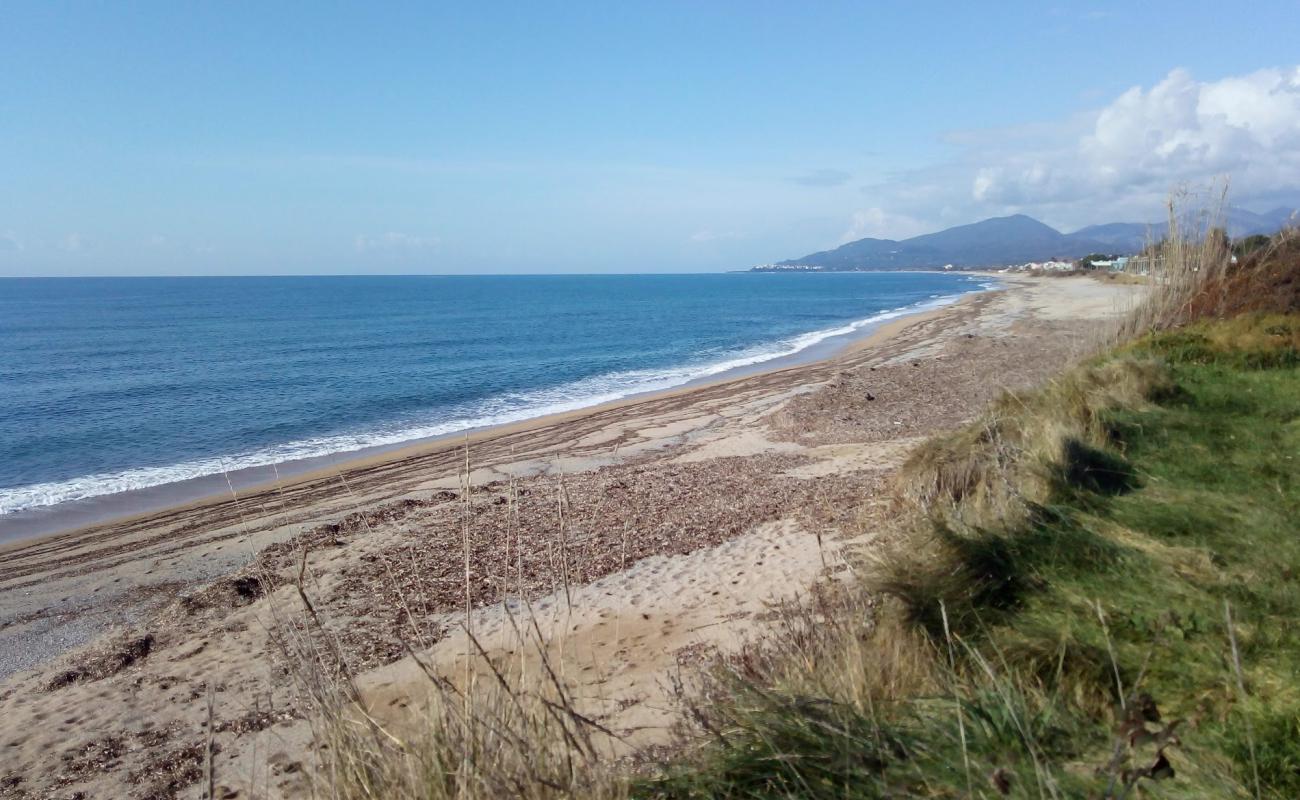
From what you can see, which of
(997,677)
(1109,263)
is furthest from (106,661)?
(1109,263)

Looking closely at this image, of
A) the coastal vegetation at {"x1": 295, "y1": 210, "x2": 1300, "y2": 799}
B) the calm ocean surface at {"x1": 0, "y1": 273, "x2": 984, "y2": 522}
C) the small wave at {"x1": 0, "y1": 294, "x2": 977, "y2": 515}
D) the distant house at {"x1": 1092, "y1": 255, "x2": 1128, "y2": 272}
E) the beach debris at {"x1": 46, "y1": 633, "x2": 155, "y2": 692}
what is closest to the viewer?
the coastal vegetation at {"x1": 295, "y1": 210, "x2": 1300, "y2": 799}

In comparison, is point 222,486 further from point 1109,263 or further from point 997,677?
point 1109,263

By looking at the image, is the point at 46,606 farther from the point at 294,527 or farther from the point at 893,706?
the point at 893,706

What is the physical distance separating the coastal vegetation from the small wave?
256 inches

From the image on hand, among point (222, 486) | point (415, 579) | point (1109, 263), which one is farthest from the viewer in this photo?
point (1109, 263)

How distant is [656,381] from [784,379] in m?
6.11

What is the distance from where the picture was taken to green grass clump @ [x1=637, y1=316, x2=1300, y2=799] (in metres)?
2.75

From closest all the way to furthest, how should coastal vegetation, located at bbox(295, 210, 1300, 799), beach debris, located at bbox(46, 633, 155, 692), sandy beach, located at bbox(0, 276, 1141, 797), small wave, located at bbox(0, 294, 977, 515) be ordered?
coastal vegetation, located at bbox(295, 210, 1300, 799), sandy beach, located at bbox(0, 276, 1141, 797), beach debris, located at bbox(46, 633, 155, 692), small wave, located at bbox(0, 294, 977, 515)

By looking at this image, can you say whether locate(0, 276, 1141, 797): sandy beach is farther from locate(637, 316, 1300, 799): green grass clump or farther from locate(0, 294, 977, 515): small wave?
locate(0, 294, 977, 515): small wave

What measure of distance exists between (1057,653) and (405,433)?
2032 centimetres

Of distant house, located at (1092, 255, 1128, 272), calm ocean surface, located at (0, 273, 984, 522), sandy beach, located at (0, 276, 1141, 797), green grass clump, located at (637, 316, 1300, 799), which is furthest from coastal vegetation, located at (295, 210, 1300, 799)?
distant house, located at (1092, 255, 1128, 272)

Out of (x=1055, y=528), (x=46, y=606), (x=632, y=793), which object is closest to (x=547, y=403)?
(x=46, y=606)

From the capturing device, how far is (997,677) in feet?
11.4

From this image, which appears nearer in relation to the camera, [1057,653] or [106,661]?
[1057,653]
